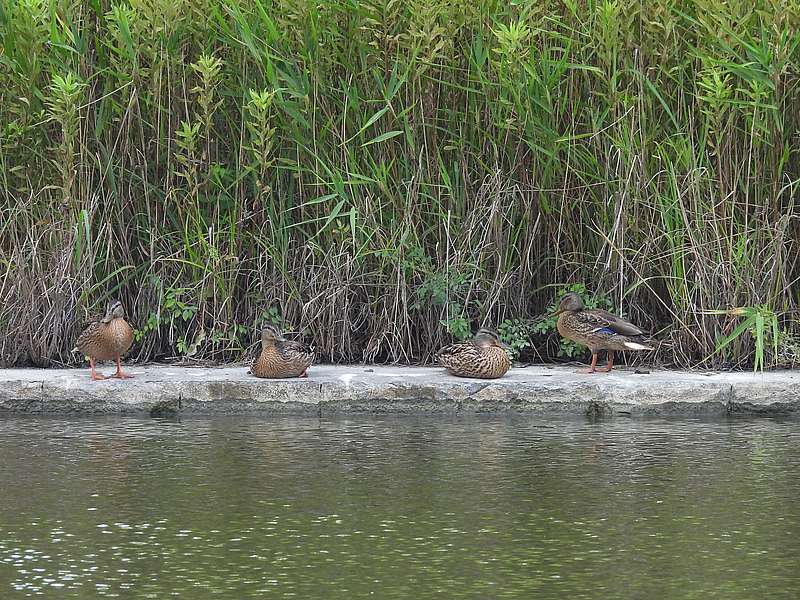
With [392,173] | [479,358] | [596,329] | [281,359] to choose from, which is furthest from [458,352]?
[392,173]

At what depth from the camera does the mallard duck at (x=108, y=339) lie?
30.1 ft

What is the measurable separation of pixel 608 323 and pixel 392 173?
5.56 ft

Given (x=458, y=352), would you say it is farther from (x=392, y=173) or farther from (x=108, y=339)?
(x=108, y=339)

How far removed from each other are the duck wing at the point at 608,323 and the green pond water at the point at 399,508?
33.1 inches

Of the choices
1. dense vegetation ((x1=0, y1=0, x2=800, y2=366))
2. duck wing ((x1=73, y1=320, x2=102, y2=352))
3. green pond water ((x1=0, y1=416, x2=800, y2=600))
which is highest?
dense vegetation ((x1=0, y1=0, x2=800, y2=366))

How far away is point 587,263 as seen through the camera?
9.98 metres

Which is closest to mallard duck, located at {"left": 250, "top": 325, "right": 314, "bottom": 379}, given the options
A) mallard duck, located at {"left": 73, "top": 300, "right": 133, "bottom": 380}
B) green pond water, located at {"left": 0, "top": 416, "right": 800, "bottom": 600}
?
green pond water, located at {"left": 0, "top": 416, "right": 800, "bottom": 600}

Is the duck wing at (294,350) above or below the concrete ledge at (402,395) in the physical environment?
above

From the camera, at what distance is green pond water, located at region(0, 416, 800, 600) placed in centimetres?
522

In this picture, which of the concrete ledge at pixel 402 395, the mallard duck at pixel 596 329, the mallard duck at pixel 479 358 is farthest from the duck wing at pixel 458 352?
the mallard duck at pixel 596 329

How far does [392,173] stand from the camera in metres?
9.97

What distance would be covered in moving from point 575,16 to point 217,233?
259cm

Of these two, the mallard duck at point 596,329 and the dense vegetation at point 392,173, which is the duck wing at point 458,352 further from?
the mallard duck at point 596,329

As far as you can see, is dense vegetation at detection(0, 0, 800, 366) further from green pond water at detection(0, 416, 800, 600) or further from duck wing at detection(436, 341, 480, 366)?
green pond water at detection(0, 416, 800, 600)
